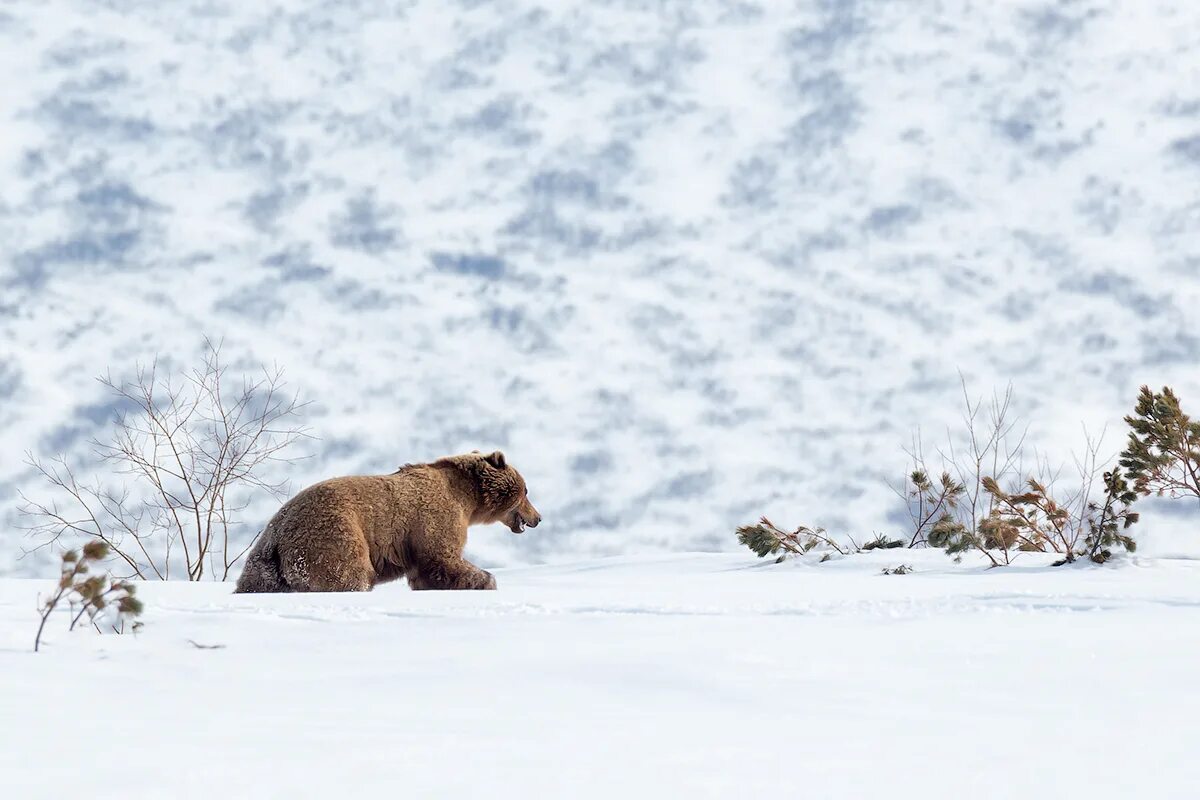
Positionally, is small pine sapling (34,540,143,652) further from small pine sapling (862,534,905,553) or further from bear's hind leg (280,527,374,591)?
small pine sapling (862,534,905,553)

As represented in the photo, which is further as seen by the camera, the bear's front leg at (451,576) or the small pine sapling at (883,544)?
the small pine sapling at (883,544)

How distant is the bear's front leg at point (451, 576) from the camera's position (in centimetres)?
692

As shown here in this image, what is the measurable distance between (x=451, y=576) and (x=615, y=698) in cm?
419

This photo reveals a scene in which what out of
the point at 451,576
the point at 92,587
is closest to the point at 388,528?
the point at 451,576

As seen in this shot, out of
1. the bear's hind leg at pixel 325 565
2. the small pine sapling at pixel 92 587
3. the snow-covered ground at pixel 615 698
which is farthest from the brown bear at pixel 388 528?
the small pine sapling at pixel 92 587

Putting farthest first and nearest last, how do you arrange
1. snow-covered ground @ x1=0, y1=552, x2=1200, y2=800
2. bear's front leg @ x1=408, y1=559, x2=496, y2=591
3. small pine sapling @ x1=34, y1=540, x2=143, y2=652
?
bear's front leg @ x1=408, y1=559, x2=496, y2=591 < small pine sapling @ x1=34, y1=540, x2=143, y2=652 < snow-covered ground @ x1=0, y1=552, x2=1200, y2=800

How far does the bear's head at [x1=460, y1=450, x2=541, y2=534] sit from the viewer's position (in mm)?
7617

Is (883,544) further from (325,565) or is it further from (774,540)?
(325,565)

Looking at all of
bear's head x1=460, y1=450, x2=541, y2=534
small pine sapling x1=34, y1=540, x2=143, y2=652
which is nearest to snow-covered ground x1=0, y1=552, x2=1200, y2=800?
small pine sapling x1=34, y1=540, x2=143, y2=652

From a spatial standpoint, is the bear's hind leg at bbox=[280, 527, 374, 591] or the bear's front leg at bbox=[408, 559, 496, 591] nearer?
the bear's hind leg at bbox=[280, 527, 374, 591]

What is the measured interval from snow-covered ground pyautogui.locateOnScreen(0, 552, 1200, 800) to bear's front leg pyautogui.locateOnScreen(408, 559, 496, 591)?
1.90 m

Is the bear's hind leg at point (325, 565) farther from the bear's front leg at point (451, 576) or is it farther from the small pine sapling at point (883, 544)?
the small pine sapling at point (883, 544)

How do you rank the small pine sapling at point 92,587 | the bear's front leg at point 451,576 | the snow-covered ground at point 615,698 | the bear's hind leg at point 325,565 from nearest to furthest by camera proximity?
1. the snow-covered ground at point 615,698
2. the small pine sapling at point 92,587
3. the bear's hind leg at point 325,565
4. the bear's front leg at point 451,576

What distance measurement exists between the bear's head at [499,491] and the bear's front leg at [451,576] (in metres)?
0.69
